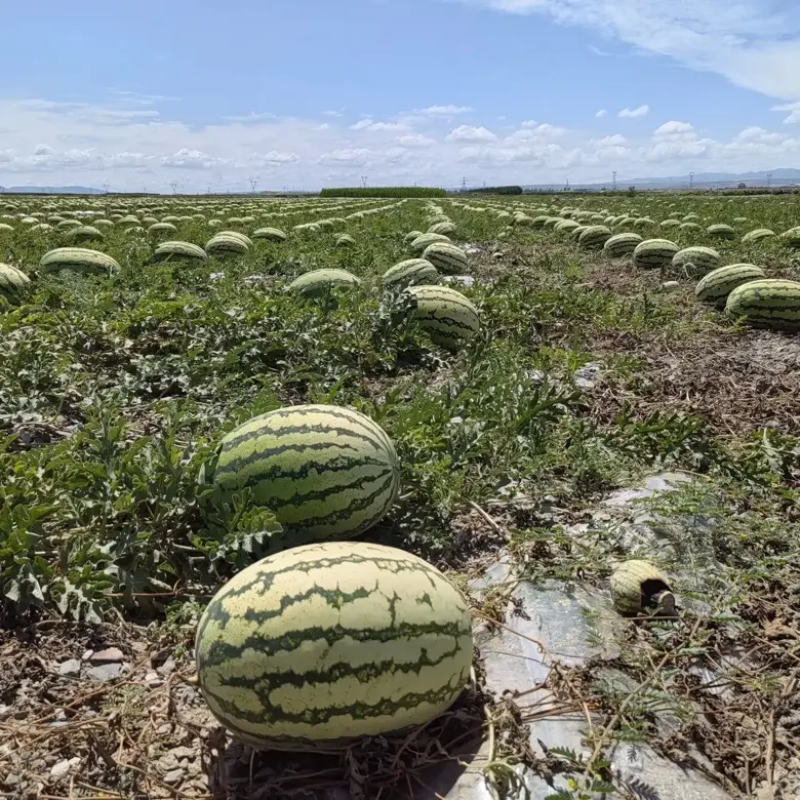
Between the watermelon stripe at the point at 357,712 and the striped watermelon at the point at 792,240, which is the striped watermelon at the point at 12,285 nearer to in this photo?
the watermelon stripe at the point at 357,712

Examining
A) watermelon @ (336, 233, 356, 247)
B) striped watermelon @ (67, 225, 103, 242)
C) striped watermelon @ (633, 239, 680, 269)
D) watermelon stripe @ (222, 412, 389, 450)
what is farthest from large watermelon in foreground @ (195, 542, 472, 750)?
striped watermelon @ (67, 225, 103, 242)

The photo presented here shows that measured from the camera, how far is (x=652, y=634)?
2.62m

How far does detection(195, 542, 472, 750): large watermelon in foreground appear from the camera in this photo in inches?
78.1

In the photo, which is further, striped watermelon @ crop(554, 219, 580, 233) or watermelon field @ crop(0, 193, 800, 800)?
striped watermelon @ crop(554, 219, 580, 233)

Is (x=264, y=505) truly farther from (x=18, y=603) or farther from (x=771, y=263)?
(x=771, y=263)

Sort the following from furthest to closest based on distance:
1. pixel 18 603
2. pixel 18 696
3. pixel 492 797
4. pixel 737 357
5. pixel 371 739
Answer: pixel 737 357 < pixel 18 603 < pixel 18 696 < pixel 371 739 < pixel 492 797

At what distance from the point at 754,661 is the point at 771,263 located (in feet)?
27.4

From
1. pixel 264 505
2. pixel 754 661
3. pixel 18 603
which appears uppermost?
pixel 264 505

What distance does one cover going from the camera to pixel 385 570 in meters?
2.17

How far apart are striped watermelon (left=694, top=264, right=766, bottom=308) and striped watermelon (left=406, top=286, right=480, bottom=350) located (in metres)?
3.09

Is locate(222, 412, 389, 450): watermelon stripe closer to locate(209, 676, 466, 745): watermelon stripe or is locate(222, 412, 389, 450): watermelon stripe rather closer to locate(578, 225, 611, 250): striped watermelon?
locate(209, 676, 466, 745): watermelon stripe

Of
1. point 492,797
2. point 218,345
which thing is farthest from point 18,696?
point 218,345

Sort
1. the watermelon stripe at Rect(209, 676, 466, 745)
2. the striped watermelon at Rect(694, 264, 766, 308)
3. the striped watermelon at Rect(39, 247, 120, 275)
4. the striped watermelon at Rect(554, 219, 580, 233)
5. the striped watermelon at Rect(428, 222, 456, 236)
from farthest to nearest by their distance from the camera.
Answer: the striped watermelon at Rect(554, 219, 580, 233) → the striped watermelon at Rect(428, 222, 456, 236) → the striped watermelon at Rect(39, 247, 120, 275) → the striped watermelon at Rect(694, 264, 766, 308) → the watermelon stripe at Rect(209, 676, 466, 745)

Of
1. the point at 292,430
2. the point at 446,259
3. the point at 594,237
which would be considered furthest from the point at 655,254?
the point at 292,430
